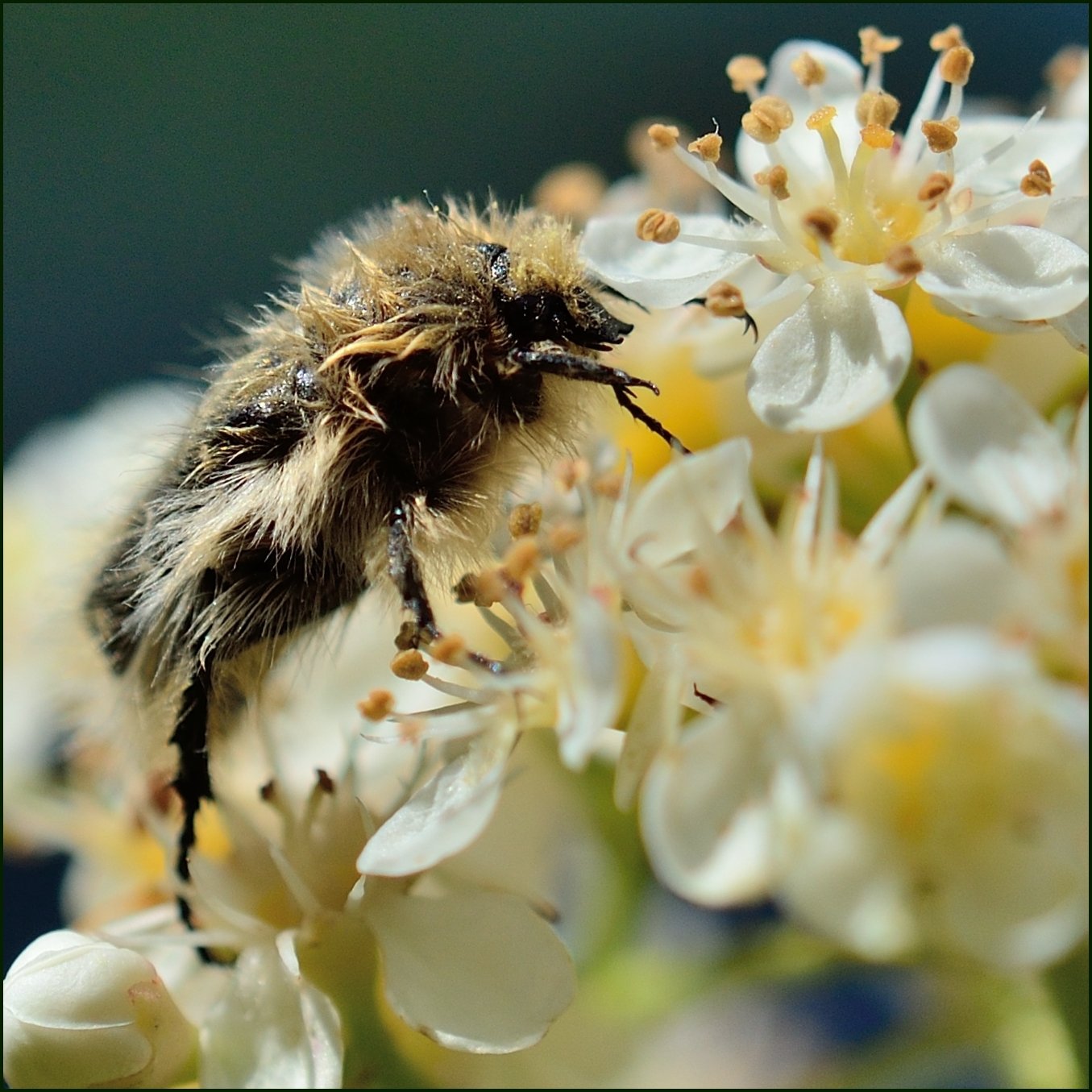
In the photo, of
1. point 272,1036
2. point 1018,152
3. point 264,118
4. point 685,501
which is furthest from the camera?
point 264,118

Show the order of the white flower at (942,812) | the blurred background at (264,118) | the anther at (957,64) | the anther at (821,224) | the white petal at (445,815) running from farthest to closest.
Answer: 1. the blurred background at (264,118)
2. the anther at (957,64)
3. the anther at (821,224)
4. the white petal at (445,815)
5. the white flower at (942,812)

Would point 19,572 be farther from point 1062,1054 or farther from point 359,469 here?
point 1062,1054

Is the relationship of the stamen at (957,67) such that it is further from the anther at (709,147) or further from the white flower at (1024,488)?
the white flower at (1024,488)

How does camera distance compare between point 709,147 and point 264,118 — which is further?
point 264,118

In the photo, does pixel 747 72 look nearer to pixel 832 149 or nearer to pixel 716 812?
pixel 832 149

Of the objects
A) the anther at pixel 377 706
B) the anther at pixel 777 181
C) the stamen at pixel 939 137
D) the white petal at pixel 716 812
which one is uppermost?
the stamen at pixel 939 137

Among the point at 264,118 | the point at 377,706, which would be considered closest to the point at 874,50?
the point at 377,706

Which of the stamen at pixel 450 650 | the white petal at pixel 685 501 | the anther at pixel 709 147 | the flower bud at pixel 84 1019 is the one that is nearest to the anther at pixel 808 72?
the anther at pixel 709 147
